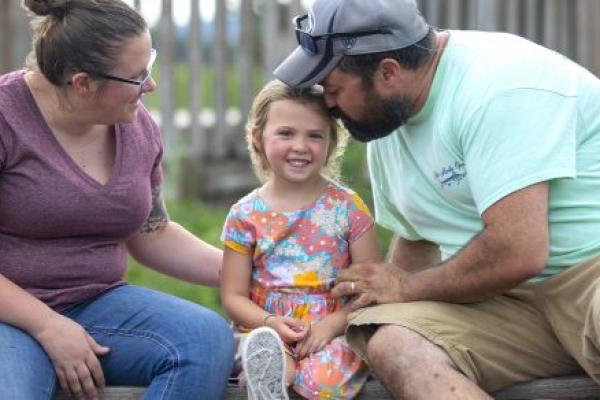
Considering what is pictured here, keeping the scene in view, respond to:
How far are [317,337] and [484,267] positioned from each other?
51 centimetres

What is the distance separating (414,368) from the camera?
3.43m

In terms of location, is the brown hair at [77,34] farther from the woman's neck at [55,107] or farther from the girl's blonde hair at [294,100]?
the girl's blonde hair at [294,100]

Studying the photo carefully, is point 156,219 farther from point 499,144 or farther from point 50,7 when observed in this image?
point 499,144

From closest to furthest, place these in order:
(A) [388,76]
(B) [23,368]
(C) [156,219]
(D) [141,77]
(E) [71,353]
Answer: (B) [23,368] → (E) [71,353] → (D) [141,77] → (A) [388,76] → (C) [156,219]

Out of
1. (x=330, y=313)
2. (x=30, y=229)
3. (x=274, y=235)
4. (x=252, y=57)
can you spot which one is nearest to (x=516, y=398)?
(x=330, y=313)

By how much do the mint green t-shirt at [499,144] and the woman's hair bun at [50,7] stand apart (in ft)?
3.30

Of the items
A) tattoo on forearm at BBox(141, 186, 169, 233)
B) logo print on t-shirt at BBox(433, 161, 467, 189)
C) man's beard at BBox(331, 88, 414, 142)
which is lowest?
tattoo on forearm at BBox(141, 186, 169, 233)

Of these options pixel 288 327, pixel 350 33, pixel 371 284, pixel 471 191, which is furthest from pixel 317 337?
pixel 350 33

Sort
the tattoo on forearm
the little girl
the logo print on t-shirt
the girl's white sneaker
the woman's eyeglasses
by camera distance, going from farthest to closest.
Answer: the tattoo on forearm
the little girl
the logo print on t-shirt
the woman's eyeglasses
the girl's white sneaker

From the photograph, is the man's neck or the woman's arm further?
the woman's arm

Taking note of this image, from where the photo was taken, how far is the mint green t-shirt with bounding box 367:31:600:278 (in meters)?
3.47

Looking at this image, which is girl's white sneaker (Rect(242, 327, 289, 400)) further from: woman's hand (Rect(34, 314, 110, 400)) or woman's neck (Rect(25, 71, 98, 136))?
woman's neck (Rect(25, 71, 98, 136))

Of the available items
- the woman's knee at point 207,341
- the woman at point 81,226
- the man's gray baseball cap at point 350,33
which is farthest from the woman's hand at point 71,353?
the man's gray baseball cap at point 350,33

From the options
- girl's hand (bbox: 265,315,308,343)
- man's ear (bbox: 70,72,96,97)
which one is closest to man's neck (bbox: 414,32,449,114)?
girl's hand (bbox: 265,315,308,343)
